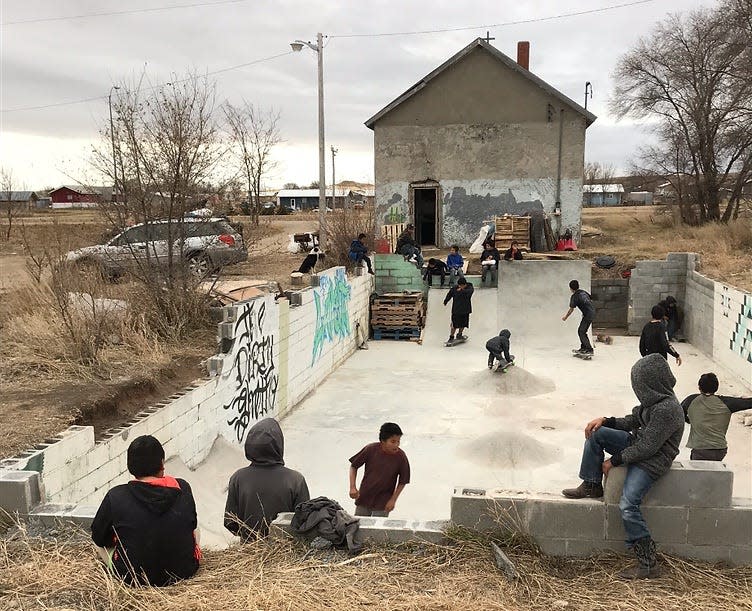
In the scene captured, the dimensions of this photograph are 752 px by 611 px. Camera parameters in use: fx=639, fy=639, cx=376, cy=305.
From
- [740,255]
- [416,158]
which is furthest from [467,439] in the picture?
[416,158]

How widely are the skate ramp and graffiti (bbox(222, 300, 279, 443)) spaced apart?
→ 28.5ft

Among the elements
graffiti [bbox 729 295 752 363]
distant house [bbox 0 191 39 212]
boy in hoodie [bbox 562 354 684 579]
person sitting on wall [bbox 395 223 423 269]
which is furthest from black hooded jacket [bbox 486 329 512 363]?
distant house [bbox 0 191 39 212]

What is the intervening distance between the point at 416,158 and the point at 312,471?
1629 cm

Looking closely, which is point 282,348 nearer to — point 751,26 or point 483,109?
point 483,109

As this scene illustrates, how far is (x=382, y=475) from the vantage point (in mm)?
5305

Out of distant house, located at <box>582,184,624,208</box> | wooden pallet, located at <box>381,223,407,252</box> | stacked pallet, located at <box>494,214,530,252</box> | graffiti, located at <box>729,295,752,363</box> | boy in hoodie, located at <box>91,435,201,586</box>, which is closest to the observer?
boy in hoodie, located at <box>91,435,201,586</box>

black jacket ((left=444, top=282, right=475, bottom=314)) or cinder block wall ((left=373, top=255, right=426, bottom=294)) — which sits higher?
cinder block wall ((left=373, top=255, right=426, bottom=294))

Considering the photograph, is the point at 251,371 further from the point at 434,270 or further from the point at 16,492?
the point at 434,270

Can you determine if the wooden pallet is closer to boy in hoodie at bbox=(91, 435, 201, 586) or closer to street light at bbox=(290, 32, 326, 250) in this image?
street light at bbox=(290, 32, 326, 250)

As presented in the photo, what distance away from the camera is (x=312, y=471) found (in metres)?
8.41

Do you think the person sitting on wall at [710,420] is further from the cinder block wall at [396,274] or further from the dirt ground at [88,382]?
the cinder block wall at [396,274]

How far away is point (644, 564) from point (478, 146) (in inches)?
774

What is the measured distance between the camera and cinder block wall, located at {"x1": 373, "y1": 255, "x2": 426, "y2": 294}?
58.9ft

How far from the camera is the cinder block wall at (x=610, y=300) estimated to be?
59.1 feet
